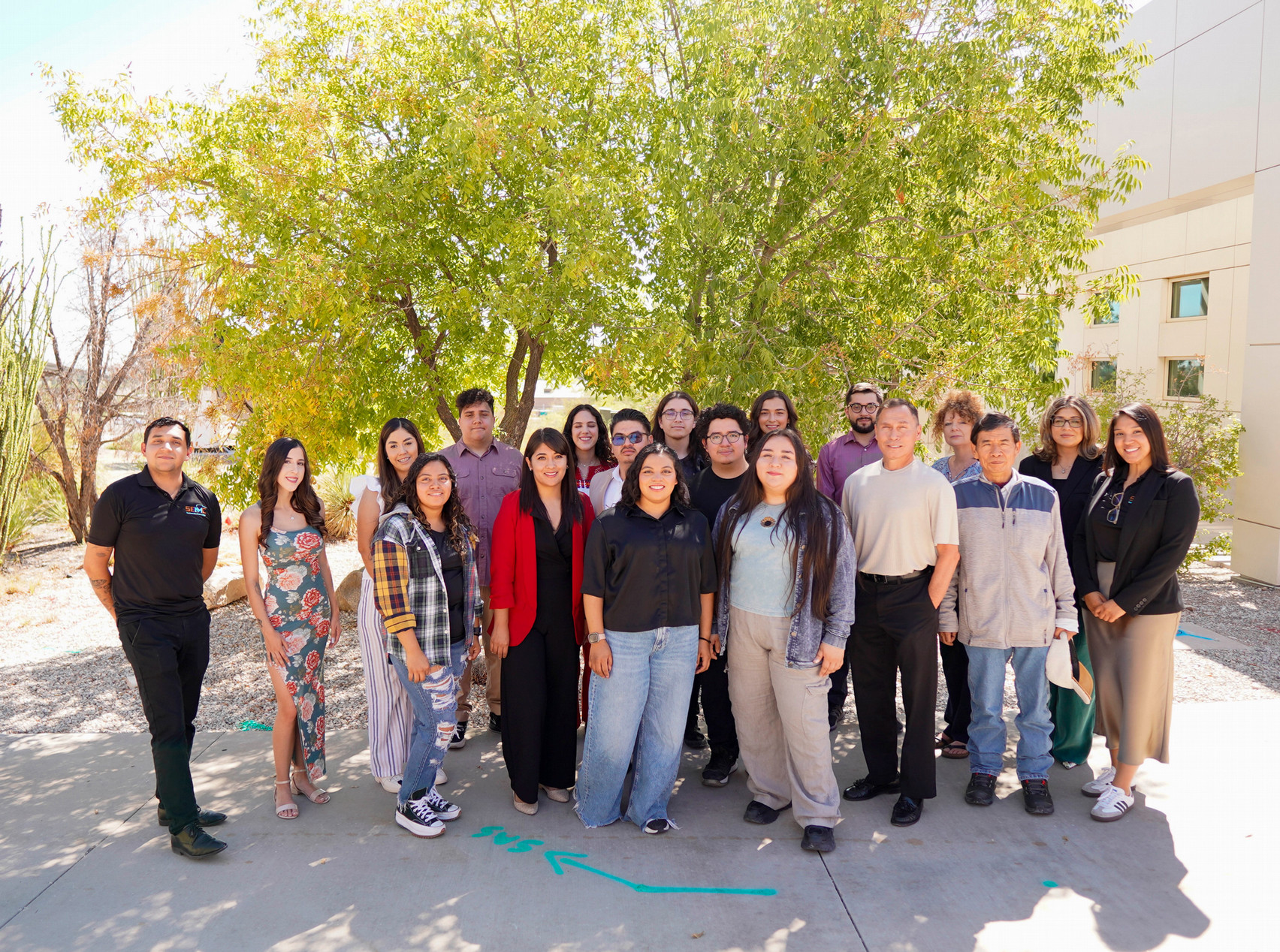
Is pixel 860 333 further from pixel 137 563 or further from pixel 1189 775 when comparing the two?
pixel 137 563

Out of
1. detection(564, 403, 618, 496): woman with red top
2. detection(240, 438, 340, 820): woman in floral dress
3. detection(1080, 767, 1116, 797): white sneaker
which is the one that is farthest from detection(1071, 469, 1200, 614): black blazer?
detection(240, 438, 340, 820): woman in floral dress

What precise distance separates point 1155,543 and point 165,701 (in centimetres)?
471

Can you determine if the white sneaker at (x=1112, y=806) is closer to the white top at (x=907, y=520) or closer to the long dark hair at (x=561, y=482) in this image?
Result: the white top at (x=907, y=520)

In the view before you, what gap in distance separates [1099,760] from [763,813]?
6.95 feet

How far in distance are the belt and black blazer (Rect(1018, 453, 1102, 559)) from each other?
1.03 meters

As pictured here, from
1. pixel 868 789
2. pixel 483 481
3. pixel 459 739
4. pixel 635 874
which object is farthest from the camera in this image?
pixel 483 481

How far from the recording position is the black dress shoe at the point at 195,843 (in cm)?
367

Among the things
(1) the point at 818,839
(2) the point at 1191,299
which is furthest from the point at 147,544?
(2) the point at 1191,299

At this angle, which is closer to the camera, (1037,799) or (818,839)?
(818,839)

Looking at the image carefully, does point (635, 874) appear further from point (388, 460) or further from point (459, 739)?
point (388, 460)

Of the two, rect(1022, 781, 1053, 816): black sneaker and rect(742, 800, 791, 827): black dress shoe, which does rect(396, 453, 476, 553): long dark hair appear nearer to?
rect(742, 800, 791, 827): black dress shoe

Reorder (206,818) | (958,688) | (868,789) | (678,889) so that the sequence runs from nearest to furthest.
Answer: (678,889) → (206,818) → (868,789) → (958,688)

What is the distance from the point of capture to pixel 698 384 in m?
6.25

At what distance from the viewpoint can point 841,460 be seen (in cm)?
523
